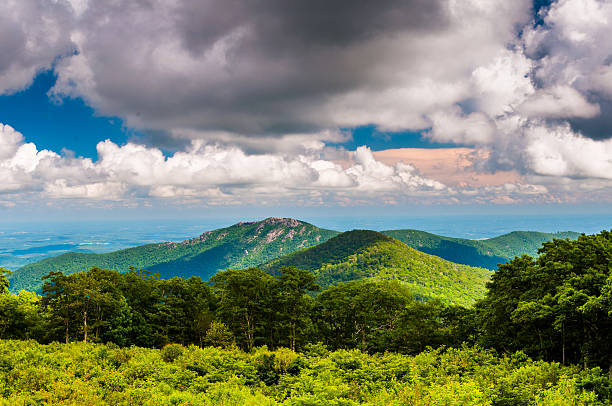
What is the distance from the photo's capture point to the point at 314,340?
56.5m

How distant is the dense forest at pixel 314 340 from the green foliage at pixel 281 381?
0.39 feet

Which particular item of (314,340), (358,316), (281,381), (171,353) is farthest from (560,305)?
(314,340)

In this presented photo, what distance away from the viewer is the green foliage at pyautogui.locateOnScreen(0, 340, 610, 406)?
16.2 metres

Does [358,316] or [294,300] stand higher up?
[294,300]

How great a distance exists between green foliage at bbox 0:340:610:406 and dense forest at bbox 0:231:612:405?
12 cm

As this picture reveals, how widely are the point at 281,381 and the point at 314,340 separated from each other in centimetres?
3370

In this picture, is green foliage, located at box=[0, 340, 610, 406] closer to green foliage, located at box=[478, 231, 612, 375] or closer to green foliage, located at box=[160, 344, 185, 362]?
green foliage, located at box=[160, 344, 185, 362]

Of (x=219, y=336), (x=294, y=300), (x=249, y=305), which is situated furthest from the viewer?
(x=294, y=300)

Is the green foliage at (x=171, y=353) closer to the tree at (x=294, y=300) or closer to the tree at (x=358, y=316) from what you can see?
the tree at (x=294, y=300)

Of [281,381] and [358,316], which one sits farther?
[358,316]

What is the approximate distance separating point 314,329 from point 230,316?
1449 cm

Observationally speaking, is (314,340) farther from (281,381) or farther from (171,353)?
(281,381)

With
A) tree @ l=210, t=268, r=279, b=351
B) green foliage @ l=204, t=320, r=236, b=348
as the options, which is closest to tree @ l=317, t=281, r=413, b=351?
tree @ l=210, t=268, r=279, b=351

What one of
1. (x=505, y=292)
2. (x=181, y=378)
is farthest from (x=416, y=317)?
(x=181, y=378)
